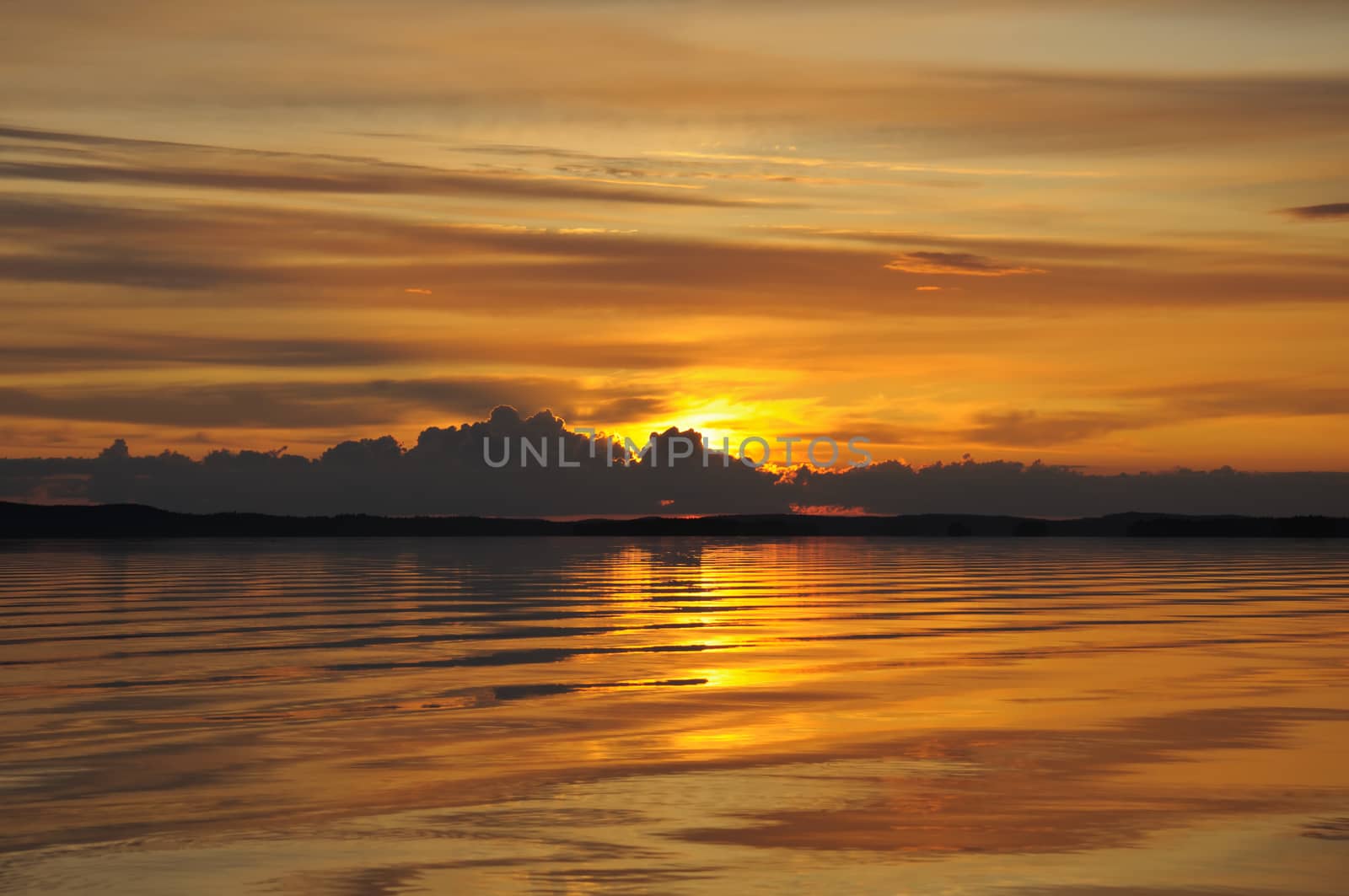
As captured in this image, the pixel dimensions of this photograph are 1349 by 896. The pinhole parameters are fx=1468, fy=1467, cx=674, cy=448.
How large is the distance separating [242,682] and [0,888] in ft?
47.6

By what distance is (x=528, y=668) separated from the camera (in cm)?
2995

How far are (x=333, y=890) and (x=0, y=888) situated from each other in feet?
9.55

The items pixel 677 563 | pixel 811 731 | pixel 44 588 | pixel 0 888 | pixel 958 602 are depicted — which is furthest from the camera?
pixel 677 563

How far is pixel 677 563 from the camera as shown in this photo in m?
109

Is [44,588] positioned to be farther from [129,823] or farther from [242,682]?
[129,823]

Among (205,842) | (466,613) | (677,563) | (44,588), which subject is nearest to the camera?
(205,842)

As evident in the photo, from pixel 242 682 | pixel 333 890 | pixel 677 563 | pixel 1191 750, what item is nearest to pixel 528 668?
pixel 242 682

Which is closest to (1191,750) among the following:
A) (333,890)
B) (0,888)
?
(333,890)

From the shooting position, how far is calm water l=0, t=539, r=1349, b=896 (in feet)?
45.6

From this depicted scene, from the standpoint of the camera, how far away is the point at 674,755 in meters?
19.6

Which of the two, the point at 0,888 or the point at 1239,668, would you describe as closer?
the point at 0,888

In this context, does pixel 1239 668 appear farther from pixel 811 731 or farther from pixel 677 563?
pixel 677 563

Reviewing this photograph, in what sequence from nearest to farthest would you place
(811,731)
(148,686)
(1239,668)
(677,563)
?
(811,731) → (148,686) → (1239,668) → (677,563)

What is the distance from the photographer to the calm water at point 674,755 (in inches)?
547
